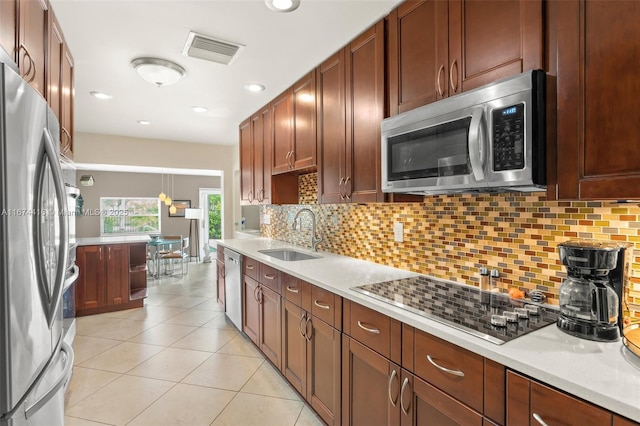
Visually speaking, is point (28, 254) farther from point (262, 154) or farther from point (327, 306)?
point (262, 154)

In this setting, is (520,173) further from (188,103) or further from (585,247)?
(188,103)

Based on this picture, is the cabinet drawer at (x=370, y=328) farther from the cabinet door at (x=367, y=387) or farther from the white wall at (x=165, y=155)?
the white wall at (x=165, y=155)

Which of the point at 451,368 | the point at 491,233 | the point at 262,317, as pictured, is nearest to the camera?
the point at 451,368

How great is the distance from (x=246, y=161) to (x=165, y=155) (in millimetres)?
2290

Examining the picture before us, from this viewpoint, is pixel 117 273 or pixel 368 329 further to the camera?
pixel 117 273

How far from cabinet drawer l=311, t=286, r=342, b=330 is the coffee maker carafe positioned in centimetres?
98

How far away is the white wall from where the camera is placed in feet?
16.5

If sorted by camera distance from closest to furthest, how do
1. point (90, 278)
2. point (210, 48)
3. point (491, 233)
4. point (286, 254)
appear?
point (491, 233) < point (210, 48) < point (286, 254) < point (90, 278)

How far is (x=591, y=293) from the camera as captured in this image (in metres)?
1.06

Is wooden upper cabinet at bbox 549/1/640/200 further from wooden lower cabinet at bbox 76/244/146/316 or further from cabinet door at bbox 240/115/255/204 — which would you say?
wooden lower cabinet at bbox 76/244/146/316

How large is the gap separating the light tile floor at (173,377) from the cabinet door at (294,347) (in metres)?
0.15

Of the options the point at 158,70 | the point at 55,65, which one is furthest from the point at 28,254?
the point at 158,70

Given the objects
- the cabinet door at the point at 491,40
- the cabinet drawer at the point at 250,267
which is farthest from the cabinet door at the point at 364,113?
the cabinet drawer at the point at 250,267

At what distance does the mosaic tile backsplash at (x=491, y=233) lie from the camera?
1263 millimetres
